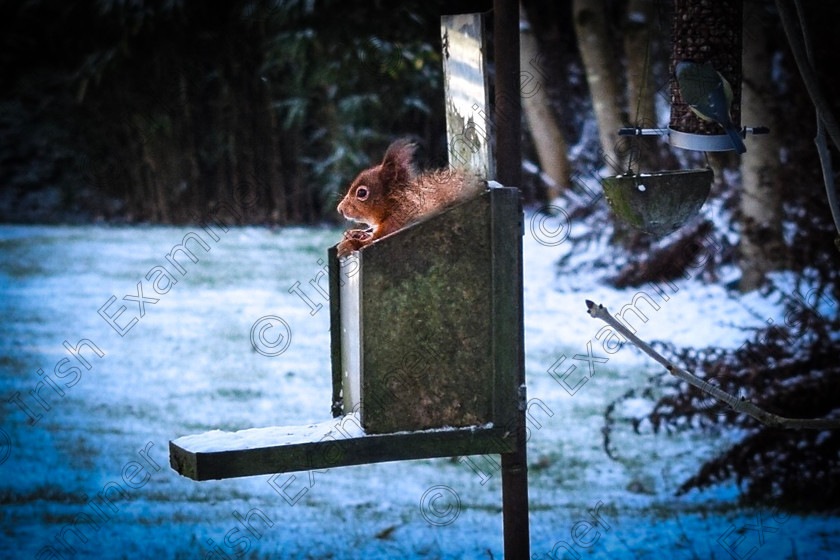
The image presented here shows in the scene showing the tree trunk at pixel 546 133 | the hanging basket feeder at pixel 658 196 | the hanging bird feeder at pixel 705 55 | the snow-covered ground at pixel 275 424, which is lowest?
the snow-covered ground at pixel 275 424

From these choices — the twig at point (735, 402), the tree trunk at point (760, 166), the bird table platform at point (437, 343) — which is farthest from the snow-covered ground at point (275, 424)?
the twig at point (735, 402)

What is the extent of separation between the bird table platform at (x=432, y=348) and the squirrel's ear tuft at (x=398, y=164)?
0.19m

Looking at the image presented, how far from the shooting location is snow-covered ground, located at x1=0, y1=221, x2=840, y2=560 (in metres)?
4.30

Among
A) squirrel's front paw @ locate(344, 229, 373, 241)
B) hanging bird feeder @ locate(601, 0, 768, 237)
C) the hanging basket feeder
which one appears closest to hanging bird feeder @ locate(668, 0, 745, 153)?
hanging bird feeder @ locate(601, 0, 768, 237)

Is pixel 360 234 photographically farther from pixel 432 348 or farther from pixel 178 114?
pixel 178 114

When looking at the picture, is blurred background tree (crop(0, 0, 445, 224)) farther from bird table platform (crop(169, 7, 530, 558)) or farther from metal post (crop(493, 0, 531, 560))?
bird table platform (crop(169, 7, 530, 558))

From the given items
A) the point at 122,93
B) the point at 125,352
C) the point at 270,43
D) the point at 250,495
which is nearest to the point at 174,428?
the point at 250,495

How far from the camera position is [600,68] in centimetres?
943

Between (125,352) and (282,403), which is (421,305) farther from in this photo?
(125,352)

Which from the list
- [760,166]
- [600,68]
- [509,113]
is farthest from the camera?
[600,68]

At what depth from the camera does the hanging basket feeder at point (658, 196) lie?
242 centimetres

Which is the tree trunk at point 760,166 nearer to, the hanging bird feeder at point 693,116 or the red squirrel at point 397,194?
the hanging bird feeder at point 693,116

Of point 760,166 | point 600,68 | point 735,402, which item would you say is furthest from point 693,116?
point 600,68

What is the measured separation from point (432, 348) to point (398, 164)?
0.47 meters
